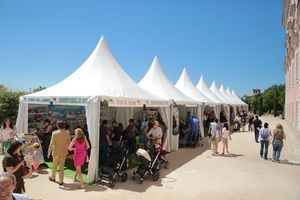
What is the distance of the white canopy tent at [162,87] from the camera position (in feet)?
40.0

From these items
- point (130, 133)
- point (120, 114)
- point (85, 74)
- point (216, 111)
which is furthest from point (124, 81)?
point (216, 111)

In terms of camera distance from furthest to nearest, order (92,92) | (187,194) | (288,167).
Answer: (288,167) < (92,92) < (187,194)

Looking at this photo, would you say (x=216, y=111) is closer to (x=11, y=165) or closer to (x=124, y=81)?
(x=124, y=81)

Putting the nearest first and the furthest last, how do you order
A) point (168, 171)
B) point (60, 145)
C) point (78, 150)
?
point (78, 150) < point (60, 145) < point (168, 171)

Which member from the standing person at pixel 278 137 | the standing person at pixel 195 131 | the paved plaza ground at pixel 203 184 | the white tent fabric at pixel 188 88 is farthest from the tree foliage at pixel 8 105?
the standing person at pixel 278 137

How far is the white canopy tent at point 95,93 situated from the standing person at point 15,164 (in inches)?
112

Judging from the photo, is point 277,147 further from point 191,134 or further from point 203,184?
point 203,184

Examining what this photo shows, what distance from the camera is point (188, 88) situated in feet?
57.0

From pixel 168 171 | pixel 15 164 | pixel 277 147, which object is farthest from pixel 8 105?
pixel 277 147

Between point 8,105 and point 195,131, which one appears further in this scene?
point 8,105

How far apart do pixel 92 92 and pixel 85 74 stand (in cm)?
161

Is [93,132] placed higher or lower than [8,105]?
lower

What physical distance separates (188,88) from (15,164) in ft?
47.1

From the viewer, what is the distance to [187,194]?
6.00m
